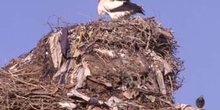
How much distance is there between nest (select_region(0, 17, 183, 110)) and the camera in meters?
10.7

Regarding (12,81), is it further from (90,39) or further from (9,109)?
(90,39)

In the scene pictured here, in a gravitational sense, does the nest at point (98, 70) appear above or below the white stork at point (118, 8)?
below

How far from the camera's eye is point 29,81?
36.7ft

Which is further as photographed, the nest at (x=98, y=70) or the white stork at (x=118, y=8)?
the white stork at (x=118, y=8)

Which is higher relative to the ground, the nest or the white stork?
the white stork

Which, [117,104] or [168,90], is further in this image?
[168,90]

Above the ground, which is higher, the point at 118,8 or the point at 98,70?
the point at 118,8

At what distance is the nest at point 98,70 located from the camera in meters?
10.7

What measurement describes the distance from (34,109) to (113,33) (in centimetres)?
256

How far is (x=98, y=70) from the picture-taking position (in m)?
11.7

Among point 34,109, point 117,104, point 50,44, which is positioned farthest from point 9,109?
point 50,44

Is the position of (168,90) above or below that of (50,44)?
below

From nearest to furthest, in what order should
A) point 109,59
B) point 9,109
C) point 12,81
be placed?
point 9,109 → point 12,81 → point 109,59

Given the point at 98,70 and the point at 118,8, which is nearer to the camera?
the point at 98,70
